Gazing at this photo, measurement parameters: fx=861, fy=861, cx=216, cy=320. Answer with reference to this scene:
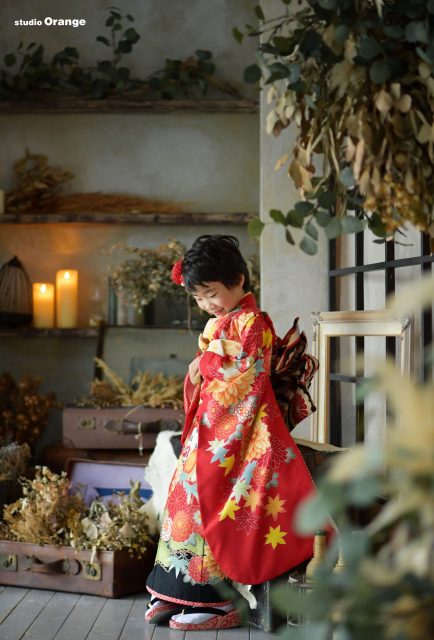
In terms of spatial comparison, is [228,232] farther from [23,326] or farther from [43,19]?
[43,19]

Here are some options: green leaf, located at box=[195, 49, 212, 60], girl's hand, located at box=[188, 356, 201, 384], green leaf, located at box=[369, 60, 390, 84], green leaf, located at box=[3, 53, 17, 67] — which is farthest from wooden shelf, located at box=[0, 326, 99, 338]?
green leaf, located at box=[369, 60, 390, 84]

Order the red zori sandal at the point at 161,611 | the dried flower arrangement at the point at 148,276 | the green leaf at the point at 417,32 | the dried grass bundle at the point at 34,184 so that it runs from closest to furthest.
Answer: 1. the green leaf at the point at 417,32
2. the red zori sandal at the point at 161,611
3. the dried flower arrangement at the point at 148,276
4. the dried grass bundle at the point at 34,184

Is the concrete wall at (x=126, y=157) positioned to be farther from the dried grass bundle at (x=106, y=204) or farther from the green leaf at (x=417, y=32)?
the green leaf at (x=417, y=32)

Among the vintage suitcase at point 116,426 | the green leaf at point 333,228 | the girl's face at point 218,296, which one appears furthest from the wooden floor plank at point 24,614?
the green leaf at point 333,228

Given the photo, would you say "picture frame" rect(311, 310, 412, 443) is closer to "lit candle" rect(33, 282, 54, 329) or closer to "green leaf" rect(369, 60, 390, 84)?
"lit candle" rect(33, 282, 54, 329)

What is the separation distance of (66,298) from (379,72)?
3438 mm

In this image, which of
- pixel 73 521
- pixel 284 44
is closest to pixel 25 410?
pixel 73 521

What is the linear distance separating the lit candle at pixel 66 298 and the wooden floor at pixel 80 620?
5.67 feet

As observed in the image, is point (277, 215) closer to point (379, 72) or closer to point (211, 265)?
point (379, 72)

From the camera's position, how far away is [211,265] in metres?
3.00

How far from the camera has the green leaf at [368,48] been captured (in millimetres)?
Answer: 1516

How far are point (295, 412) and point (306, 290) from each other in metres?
0.89

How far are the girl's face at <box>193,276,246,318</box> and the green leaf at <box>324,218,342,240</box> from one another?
1.33 m

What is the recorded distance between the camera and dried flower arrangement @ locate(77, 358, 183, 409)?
4262mm
